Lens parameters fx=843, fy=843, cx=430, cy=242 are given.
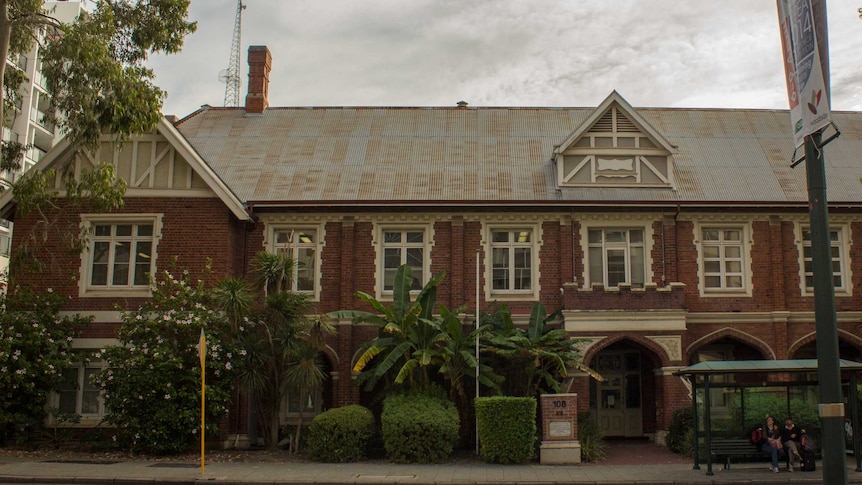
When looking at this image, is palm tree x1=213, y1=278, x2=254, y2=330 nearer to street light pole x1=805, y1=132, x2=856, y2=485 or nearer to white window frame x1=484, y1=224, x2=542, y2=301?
white window frame x1=484, y1=224, x2=542, y2=301

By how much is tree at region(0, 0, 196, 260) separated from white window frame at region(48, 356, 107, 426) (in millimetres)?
Answer: 4510

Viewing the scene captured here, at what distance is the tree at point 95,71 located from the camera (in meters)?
17.5

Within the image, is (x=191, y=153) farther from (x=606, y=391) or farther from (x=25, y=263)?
(x=606, y=391)

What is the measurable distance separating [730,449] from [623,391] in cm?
597

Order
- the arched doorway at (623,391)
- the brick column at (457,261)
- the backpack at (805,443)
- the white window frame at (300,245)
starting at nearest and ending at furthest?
the backpack at (805,443) → the brick column at (457,261) → the white window frame at (300,245) → the arched doorway at (623,391)

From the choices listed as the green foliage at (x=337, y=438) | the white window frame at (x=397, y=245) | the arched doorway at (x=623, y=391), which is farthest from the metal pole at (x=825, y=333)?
the white window frame at (x=397, y=245)

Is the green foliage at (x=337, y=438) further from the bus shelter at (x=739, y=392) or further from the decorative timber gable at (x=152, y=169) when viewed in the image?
the bus shelter at (x=739, y=392)

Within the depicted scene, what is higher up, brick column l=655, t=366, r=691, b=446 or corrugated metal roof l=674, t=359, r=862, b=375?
corrugated metal roof l=674, t=359, r=862, b=375

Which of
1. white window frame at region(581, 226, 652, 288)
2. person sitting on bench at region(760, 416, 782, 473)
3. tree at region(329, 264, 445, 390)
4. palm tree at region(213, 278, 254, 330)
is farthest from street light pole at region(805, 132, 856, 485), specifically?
palm tree at region(213, 278, 254, 330)

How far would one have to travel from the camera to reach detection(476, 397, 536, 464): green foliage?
58.9 ft

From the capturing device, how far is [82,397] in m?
21.0

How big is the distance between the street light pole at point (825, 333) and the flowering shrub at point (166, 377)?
12617 millimetres

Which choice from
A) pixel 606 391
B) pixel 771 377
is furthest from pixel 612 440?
pixel 771 377

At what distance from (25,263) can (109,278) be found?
3169mm
